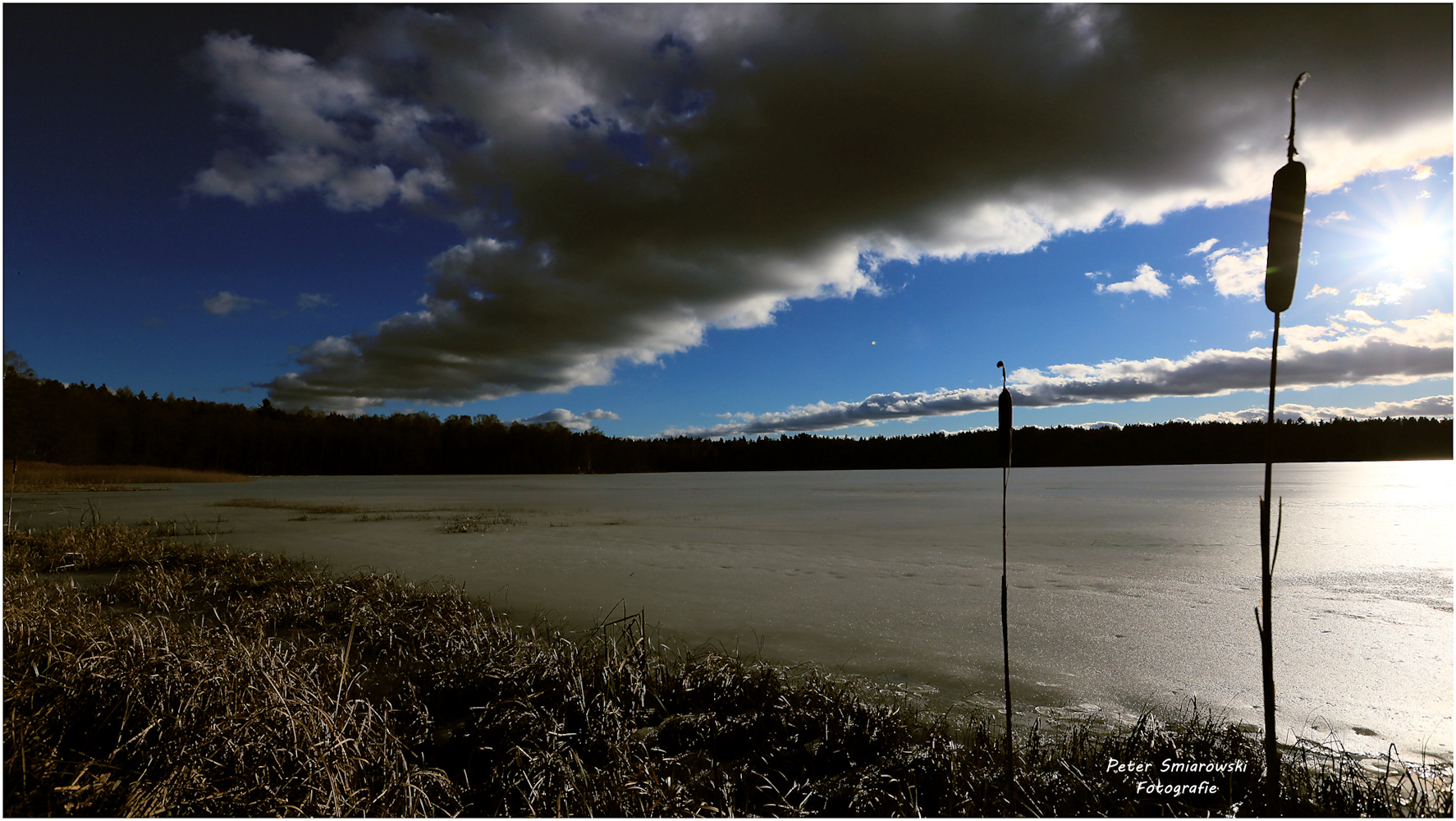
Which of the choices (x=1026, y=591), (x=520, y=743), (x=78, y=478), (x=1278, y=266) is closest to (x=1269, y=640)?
(x=1278, y=266)

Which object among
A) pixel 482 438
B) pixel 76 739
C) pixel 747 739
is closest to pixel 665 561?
pixel 747 739

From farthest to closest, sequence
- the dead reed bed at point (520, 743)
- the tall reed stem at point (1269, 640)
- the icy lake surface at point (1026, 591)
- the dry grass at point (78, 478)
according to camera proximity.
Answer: the dry grass at point (78, 478), the icy lake surface at point (1026, 591), the dead reed bed at point (520, 743), the tall reed stem at point (1269, 640)

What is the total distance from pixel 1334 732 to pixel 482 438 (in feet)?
281

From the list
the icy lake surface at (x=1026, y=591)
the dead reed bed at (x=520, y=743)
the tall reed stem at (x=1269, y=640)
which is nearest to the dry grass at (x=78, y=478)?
the icy lake surface at (x=1026, y=591)

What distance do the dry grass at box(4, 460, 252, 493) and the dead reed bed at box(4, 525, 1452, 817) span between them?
13.0m

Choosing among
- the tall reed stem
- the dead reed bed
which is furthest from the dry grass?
the tall reed stem

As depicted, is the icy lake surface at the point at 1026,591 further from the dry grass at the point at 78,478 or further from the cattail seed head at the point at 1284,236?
the dry grass at the point at 78,478

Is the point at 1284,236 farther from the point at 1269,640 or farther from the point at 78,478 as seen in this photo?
the point at 78,478

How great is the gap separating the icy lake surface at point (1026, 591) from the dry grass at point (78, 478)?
19.9ft

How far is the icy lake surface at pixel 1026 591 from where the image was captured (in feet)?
11.4

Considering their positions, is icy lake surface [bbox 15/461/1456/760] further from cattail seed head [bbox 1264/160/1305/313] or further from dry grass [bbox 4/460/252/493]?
dry grass [bbox 4/460/252/493]

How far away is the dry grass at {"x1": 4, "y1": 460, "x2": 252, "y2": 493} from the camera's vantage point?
17489 millimetres

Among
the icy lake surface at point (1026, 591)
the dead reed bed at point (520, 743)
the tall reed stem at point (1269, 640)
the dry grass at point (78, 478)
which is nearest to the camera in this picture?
the tall reed stem at point (1269, 640)

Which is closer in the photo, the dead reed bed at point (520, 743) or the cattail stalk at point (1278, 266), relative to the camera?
the cattail stalk at point (1278, 266)
